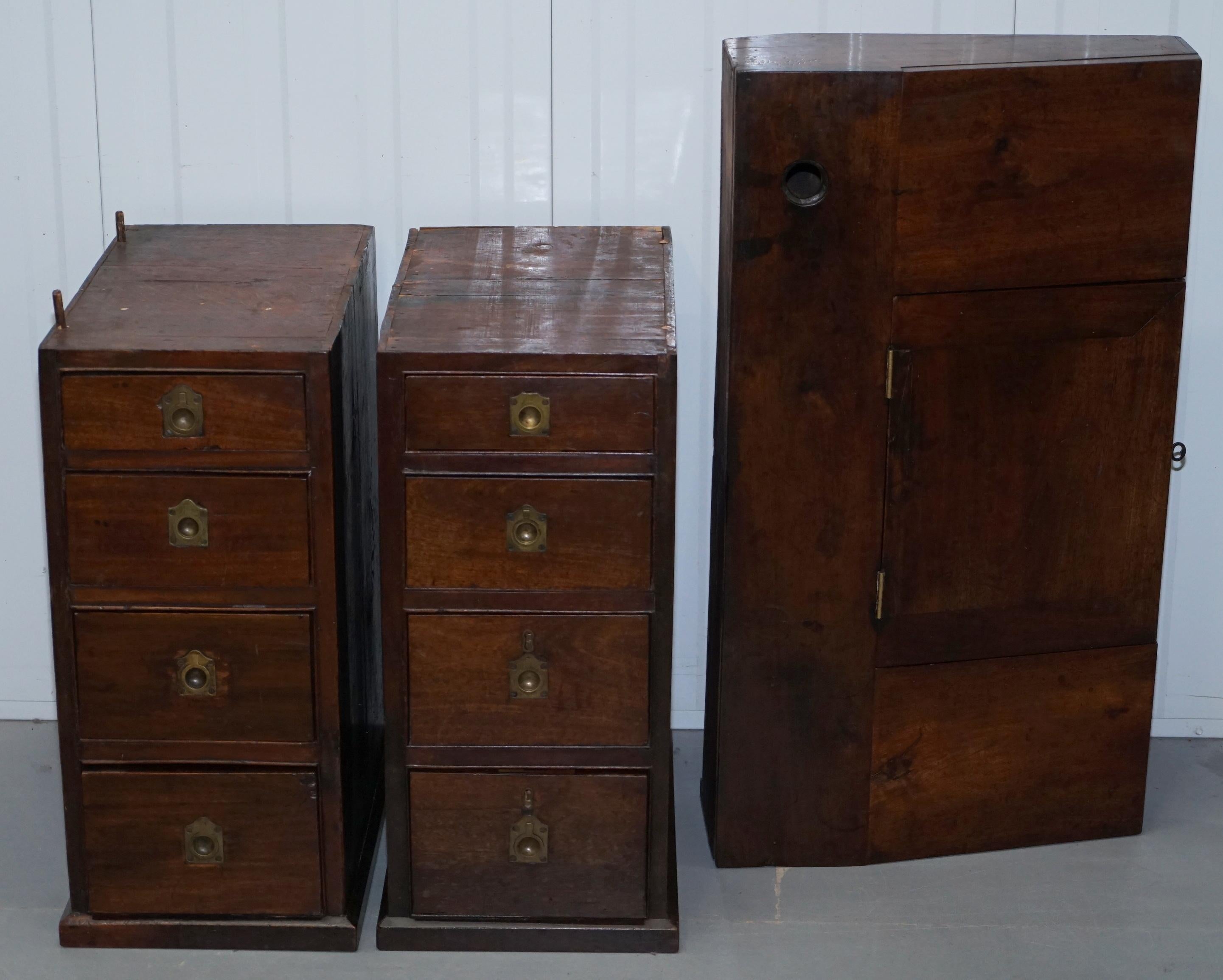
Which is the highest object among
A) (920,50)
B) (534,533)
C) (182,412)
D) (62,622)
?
(920,50)

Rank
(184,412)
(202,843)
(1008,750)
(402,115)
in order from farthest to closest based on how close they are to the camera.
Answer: (402,115)
(1008,750)
(202,843)
(184,412)

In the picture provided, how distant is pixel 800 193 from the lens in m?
2.62

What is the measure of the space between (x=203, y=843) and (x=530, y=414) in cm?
93

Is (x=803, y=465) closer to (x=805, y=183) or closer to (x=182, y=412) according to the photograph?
(x=805, y=183)

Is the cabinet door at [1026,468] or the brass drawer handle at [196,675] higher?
the cabinet door at [1026,468]

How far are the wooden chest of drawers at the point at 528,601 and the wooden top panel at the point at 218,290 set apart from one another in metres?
0.14

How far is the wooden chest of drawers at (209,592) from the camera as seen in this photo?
2387 mm

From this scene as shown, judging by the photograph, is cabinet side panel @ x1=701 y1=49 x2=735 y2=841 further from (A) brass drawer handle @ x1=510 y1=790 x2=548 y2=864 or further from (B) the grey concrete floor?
(A) brass drawer handle @ x1=510 y1=790 x2=548 y2=864

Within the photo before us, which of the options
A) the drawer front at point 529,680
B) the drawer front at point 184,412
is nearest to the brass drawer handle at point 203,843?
the drawer front at point 529,680

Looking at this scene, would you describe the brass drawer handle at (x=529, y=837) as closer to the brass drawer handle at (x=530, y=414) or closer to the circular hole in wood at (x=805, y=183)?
the brass drawer handle at (x=530, y=414)

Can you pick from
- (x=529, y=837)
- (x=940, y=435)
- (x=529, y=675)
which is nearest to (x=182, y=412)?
Answer: (x=529, y=675)

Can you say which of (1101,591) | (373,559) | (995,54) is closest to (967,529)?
(1101,591)

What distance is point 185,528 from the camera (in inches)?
96.3

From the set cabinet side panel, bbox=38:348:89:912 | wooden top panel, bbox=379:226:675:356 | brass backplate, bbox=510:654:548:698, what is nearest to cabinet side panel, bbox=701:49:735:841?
wooden top panel, bbox=379:226:675:356
